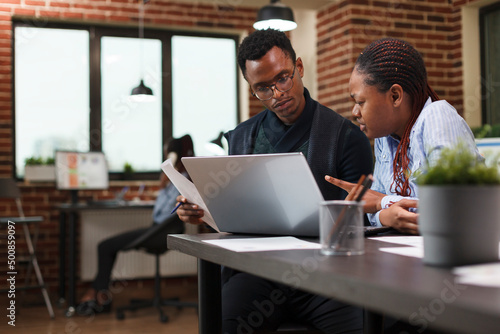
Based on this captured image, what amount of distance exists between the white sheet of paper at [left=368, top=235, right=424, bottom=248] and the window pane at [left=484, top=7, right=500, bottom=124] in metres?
3.43

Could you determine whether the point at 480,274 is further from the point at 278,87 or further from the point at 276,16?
the point at 276,16

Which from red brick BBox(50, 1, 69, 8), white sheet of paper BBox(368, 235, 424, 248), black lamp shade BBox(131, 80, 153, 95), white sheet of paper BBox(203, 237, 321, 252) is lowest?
white sheet of paper BBox(203, 237, 321, 252)

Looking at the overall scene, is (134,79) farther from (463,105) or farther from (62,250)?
(463,105)

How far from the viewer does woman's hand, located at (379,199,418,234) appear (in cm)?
113

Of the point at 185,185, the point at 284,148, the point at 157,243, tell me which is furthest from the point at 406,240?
the point at 157,243

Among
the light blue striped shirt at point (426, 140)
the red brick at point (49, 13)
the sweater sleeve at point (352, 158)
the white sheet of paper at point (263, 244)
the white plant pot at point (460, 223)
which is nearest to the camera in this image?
the white plant pot at point (460, 223)

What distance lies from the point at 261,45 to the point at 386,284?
4.30 feet

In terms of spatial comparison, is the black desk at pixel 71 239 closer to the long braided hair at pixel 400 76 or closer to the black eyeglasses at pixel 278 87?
the black eyeglasses at pixel 278 87

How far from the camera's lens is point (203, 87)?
532cm

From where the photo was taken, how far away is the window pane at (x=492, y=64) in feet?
13.6

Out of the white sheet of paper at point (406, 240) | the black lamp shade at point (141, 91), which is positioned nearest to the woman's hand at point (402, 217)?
the white sheet of paper at point (406, 240)

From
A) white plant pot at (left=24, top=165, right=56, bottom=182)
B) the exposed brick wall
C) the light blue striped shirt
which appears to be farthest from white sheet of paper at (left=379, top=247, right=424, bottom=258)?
white plant pot at (left=24, top=165, right=56, bottom=182)

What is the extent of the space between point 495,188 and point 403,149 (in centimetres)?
72

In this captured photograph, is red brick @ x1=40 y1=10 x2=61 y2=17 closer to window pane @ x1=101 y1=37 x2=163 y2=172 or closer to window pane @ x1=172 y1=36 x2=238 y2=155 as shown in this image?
window pane @ x1=101 y1=37 x2=163 y2=172
